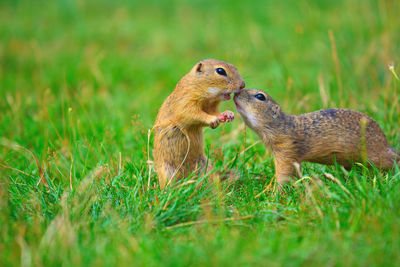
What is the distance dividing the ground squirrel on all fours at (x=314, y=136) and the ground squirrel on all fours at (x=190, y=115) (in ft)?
0.82

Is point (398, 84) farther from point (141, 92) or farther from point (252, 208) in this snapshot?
point (141, 92)

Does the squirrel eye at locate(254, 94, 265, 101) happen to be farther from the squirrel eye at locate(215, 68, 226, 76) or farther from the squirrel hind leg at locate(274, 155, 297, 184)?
the squirrel hind leg at locate(274, 155, 297, 184)

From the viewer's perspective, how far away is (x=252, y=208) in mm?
3404

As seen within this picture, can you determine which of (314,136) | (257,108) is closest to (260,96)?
(257,108)

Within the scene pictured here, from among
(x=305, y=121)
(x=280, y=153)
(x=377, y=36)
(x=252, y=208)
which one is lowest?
(x=252, y=208)

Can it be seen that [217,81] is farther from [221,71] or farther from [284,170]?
[284,170]

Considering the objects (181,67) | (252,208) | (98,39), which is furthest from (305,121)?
(98,39)

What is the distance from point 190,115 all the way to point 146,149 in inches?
36.8

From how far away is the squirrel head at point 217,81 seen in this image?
396cm

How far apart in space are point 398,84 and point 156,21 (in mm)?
7629

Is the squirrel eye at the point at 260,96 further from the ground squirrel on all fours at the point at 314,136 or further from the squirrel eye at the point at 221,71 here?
the squirrel eye at the point at 221,71

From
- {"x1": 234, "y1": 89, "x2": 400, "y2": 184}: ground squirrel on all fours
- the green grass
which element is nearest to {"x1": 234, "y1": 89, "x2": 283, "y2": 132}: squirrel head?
{"x1": 234, "y1": 89, "x2": 400, "y2": 184}: ground squirrel on all fours

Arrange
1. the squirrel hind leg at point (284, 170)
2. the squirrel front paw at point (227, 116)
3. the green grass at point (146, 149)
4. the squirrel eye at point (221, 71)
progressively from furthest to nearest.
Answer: the squirrel eye at point (221, 71), the squirrel hind leg at point (284, 170), the squirrel front paw at point (227, 116), the green grass at point (146, 149)

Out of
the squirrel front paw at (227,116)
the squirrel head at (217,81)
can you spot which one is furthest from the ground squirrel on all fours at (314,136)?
the squirrel front paw at (227,116)
